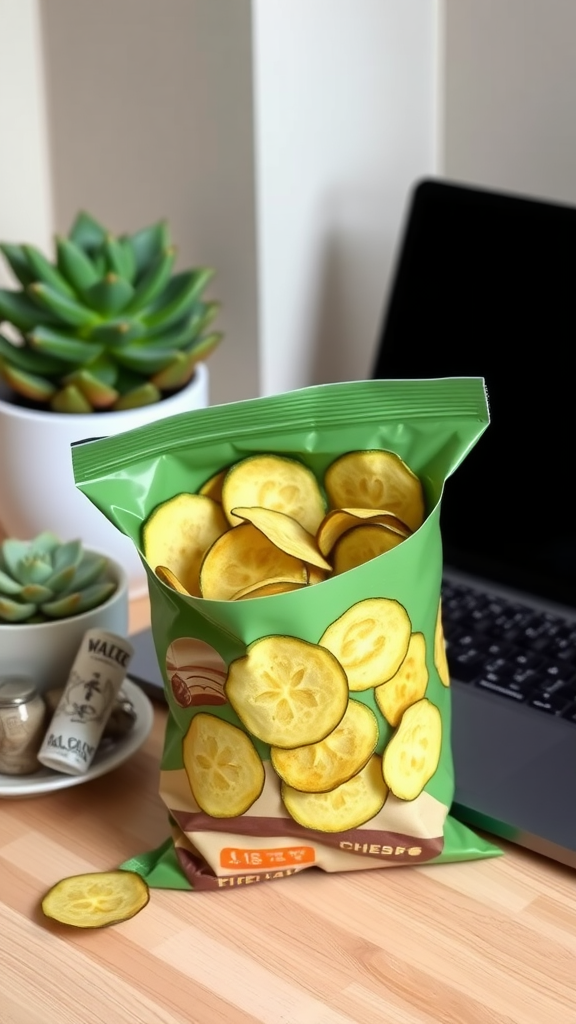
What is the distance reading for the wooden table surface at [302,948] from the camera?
0.51 m

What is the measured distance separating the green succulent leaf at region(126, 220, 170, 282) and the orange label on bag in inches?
17.0

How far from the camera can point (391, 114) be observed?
96 centimetres

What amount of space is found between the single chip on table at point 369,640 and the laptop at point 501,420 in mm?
137

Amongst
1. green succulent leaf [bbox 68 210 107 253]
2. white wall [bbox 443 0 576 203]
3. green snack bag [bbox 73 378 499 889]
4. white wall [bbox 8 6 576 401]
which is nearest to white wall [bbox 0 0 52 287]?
white wall [bbox 8 6 576 401]

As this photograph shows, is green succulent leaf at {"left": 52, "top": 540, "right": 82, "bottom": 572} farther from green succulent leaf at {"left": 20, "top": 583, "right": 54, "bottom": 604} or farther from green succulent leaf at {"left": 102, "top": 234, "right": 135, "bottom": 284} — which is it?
green succulent leaf at {"left": 102, "top": 234, "right": 135, "bottom": 284}

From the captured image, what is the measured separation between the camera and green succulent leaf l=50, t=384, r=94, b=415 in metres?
0.80

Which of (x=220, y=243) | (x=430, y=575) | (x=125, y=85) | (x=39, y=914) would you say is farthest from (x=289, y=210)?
(x=39, y=914)

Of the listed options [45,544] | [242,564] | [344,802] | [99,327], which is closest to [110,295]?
[99,327]

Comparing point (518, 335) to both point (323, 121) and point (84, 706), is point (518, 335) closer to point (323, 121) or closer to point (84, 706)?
point (323, 121)

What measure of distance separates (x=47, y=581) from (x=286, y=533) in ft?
0.55

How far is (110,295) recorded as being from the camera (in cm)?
80

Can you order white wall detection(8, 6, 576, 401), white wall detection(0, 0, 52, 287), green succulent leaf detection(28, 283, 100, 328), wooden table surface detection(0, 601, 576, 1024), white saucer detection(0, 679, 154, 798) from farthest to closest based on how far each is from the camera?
white wall detection(0, 0, 52, 287)
white wall detection(8, 6, 576, 401)
green succulent leaf detection(28, 283, 100, 328)
white saucer detection(0, 679, 154, 798)
wooden table surface detection(0, 601, 576, 1024)

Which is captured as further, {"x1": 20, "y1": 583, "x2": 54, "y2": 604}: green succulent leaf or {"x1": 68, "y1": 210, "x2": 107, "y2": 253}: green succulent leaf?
{"x1": 68, "y1": 210, "x2": 107, "y2": 253}: green succulent leaf

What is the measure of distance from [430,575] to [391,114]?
0.52 m
